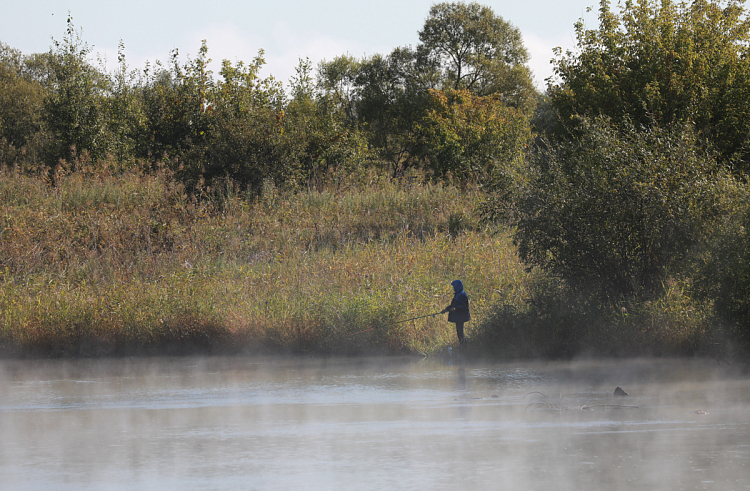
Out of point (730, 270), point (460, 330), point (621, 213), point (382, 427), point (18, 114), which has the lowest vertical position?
point (382, 427)

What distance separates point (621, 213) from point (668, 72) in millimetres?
8819

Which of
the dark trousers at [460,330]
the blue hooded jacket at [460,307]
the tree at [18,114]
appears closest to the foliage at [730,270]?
the blue hooded jacket at [460,307]

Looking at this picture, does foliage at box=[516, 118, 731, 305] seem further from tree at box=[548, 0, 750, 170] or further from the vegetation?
tree at box=[548, 0, 750, 170]

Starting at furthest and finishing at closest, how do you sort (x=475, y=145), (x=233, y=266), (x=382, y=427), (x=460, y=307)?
1. (x=475, y=145)
2. (x=233, y=266)
3. (x=460, y=307)
4. (x=382, y=427)

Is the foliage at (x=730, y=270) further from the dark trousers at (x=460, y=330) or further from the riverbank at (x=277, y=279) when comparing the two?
the dark trousers at (x=460, y=330)

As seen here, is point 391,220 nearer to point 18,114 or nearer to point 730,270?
point 730,270

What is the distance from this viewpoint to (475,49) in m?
52.0

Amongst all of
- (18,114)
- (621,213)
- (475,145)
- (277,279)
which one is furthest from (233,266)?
(18,114)

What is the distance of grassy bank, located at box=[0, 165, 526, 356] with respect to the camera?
14.7m

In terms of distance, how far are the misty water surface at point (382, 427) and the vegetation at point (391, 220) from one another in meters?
1.65

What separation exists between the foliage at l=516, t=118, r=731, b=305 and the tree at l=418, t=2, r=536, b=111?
37.6 meters

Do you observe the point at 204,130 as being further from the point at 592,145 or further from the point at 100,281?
the point at 592,145

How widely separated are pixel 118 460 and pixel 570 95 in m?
18.4

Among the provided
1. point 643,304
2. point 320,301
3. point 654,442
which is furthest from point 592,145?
point 654,442
